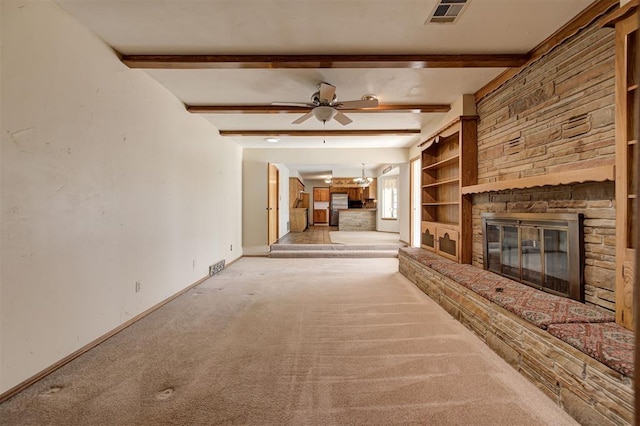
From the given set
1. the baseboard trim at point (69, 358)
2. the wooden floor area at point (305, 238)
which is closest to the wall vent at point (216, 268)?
the baseboard trim at point (69, 358)

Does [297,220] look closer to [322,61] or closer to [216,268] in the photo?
[216,268]

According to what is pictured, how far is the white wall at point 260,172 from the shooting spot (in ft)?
21.6

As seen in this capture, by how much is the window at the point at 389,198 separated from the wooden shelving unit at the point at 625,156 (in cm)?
804

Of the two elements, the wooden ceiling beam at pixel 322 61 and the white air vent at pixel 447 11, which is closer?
the white air vent at pixel 447 11

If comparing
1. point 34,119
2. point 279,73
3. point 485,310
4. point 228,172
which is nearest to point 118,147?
point 34,119

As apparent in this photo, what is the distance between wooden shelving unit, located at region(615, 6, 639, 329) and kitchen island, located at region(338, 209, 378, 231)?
9033mm

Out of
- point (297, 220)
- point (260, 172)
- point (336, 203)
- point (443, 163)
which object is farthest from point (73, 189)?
point (336, 203)

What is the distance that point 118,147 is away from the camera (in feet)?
8.51

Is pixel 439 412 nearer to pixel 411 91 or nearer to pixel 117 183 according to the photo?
pixel 117 183

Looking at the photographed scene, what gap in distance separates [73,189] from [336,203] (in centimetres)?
1165

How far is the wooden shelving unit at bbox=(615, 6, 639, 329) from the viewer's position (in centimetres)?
164

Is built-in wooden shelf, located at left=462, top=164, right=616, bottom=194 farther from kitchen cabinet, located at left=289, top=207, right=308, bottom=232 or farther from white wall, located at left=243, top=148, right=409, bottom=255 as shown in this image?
kitchen cabinet, located at left=289, top=207, right=308, bottom=232

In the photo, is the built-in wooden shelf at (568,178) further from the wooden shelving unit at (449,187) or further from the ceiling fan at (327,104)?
the ceiling fan at (327,104)

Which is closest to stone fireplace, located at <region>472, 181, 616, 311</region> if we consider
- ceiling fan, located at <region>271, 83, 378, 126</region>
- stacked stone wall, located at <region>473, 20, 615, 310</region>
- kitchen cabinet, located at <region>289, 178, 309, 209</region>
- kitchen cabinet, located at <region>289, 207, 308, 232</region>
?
stacked stone wall, located at <region>473, 20, 615, 310</region>
